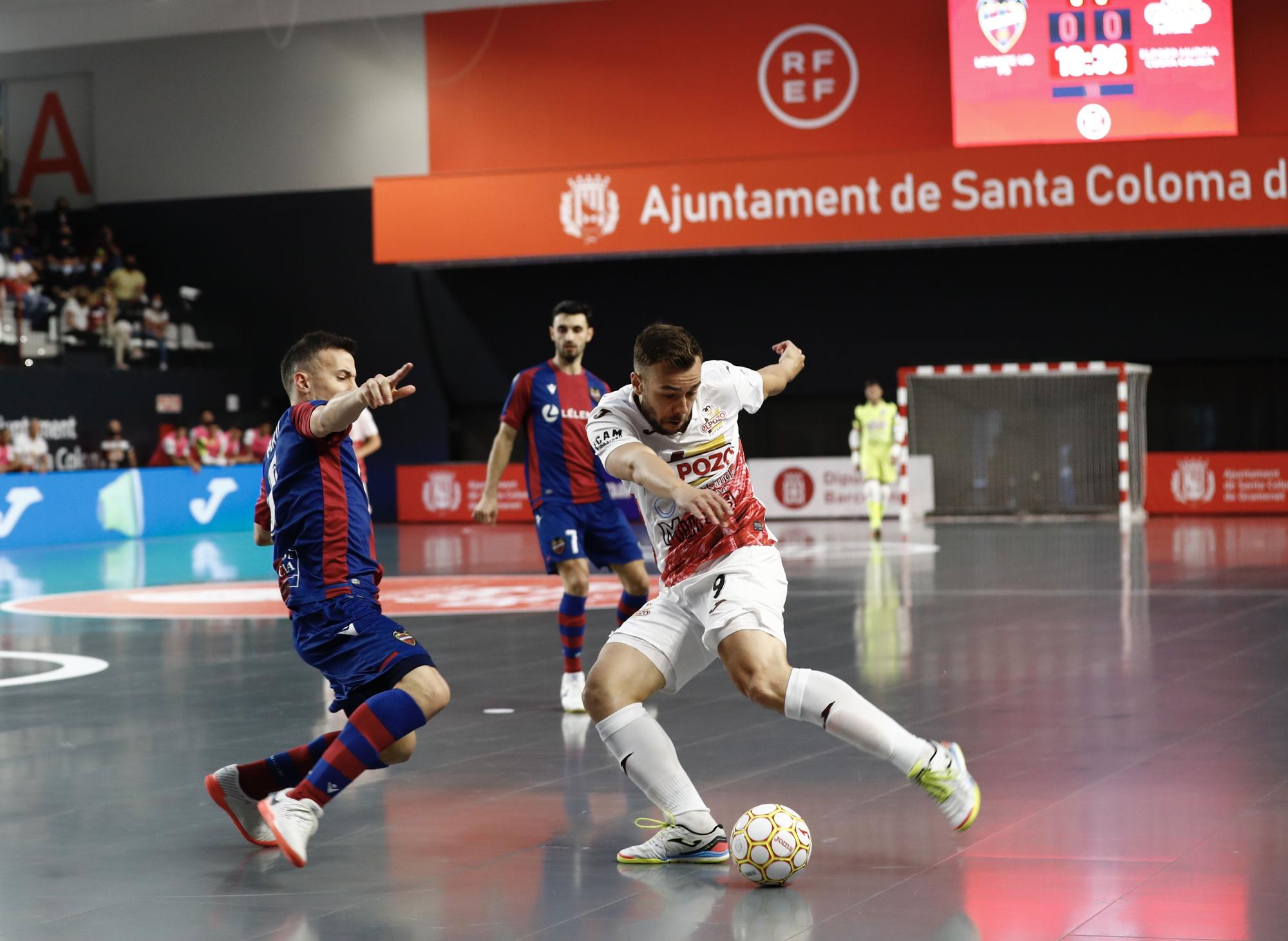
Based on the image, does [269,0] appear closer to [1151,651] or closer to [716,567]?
[1151,651]

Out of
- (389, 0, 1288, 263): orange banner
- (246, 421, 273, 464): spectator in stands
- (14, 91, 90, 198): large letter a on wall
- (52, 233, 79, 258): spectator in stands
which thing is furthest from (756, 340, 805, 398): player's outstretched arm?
(14, 91, 90, 198): large letter a on wall

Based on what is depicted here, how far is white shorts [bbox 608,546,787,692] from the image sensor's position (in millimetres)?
5480

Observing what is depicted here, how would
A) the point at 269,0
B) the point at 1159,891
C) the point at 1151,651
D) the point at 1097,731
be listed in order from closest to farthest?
the point at 1159,891, the point at 1097,731, the point at 1151,651, the point at 269,0

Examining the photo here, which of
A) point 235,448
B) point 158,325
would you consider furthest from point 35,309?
point 235,448

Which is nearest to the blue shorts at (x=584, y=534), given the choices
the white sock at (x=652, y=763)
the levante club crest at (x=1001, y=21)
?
the white sock at (x=652, y=763)

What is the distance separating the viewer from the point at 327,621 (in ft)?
18.3

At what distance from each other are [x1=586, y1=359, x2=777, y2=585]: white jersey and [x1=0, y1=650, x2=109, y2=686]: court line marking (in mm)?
5984

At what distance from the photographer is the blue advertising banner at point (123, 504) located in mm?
23328

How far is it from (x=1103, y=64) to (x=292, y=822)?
908 inches

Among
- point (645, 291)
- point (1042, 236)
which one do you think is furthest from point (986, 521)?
point (645, 291)

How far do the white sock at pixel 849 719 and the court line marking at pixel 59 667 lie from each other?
6.51m

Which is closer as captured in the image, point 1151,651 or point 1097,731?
point 1097,731

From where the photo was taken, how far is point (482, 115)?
30188 mm

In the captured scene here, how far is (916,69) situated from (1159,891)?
25.2 m
